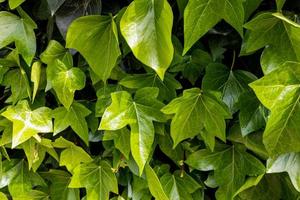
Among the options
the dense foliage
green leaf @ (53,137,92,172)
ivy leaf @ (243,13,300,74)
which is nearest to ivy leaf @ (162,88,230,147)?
the dense foliage

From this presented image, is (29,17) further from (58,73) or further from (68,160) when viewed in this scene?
(68,160)

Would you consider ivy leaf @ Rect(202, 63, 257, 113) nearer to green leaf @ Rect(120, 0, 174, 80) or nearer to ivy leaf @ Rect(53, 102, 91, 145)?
green leaf @ Rect(120, 0, 174, 80)

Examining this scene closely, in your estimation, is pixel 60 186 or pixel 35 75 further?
pixel 60 186

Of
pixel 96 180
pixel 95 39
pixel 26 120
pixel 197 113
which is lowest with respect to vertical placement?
pixel 96 180

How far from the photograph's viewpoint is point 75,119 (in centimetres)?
80

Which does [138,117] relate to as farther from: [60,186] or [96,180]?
[60,186]

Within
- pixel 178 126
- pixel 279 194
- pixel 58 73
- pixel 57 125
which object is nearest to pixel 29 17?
pixel 58 73

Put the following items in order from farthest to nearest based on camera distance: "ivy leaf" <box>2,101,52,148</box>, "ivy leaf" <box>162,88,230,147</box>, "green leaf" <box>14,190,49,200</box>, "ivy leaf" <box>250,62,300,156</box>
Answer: "green leaf" <box>14,190,49,200</box> → "ivy leaf" <box>2,101,52,148</box> → "ivy leaf" <box>162,88,230,147</box> → "ivy leaf" <box>250,62,300,156</box>

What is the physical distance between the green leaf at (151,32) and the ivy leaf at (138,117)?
0.37ft

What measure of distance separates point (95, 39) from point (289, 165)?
0.42 m

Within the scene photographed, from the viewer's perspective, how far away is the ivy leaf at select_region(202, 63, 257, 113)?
0.72 m

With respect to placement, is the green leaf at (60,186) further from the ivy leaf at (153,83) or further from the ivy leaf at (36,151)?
the ivy leaf at (153,83)

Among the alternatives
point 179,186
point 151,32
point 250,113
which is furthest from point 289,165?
point 151,32

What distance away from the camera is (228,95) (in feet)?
2.38
